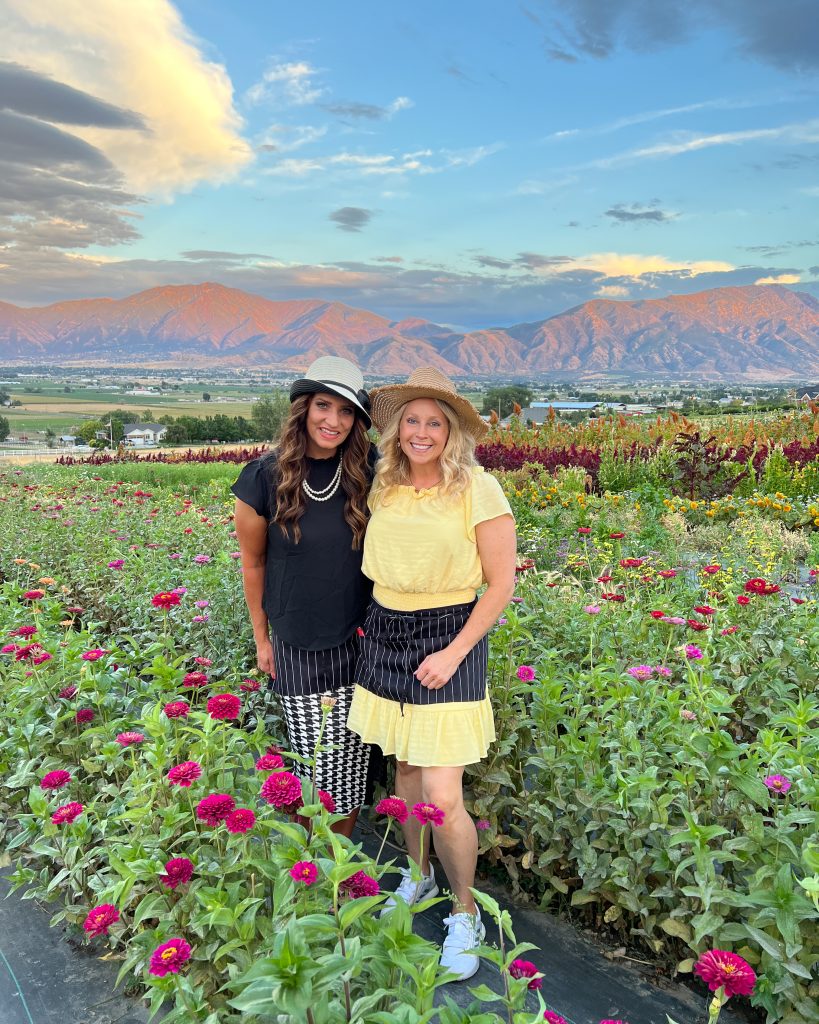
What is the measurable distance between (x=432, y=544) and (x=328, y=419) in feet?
1.83

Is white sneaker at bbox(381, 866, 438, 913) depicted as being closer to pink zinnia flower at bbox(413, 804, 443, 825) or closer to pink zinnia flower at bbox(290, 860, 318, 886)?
pink zinnia flower at bbox(413, 804, 443, 825)

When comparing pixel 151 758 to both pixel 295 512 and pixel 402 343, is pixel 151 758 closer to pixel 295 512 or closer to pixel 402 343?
pixel 295 512

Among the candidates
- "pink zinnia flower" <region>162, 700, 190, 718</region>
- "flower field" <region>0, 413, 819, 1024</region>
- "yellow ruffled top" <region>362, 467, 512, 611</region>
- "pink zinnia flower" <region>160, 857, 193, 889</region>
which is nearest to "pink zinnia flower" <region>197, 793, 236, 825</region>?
"flower field" <region>0, 413, 819, 1024</region>

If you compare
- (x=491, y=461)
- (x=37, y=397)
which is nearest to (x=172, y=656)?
(x=491, y=461)

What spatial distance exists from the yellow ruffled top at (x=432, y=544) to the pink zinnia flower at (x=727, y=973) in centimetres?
127

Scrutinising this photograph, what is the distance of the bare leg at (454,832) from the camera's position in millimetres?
2279

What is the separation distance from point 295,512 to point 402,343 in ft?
601

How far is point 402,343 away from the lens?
181250 millimetres

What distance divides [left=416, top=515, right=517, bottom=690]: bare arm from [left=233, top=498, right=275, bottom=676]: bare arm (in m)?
0.77

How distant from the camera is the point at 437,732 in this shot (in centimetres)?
229

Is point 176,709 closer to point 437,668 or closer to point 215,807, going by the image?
point 215,807

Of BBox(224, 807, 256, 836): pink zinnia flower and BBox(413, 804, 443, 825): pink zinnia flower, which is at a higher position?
BBox(224, 807, 256, 836): pink zinnia flower

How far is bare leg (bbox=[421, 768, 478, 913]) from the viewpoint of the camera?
2.28 m

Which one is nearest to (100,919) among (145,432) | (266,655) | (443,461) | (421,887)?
(421,887)
